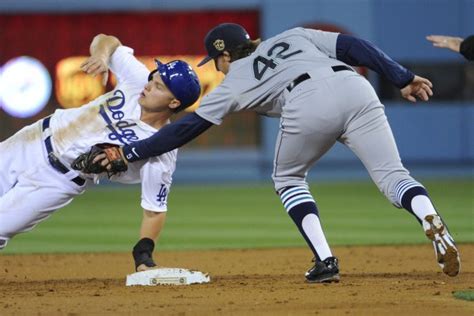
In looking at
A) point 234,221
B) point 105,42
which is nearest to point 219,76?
point 234,221

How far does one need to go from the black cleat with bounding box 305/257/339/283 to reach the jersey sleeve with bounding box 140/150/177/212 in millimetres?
1014

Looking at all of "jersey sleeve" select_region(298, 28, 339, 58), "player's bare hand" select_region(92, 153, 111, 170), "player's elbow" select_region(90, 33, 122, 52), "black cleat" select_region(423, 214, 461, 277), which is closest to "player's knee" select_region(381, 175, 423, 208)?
"black cleat" select_region(423, 214, 461, 277)

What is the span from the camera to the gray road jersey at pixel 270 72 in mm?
5961

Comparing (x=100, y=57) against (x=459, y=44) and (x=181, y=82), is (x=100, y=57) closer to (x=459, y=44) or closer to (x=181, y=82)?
(x=181, y=82)

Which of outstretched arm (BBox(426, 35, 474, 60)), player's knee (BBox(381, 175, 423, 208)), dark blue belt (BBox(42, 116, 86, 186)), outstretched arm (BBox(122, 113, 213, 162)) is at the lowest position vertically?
player's knee (BBox(381, 175, 423, 208))

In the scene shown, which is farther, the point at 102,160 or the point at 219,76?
the point at 219,76

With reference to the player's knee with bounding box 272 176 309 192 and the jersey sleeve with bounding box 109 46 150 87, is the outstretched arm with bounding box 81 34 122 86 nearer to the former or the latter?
the jersey sleeve with bounding box 109 46 150 87

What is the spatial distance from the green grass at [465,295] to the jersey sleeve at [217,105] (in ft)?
5.37

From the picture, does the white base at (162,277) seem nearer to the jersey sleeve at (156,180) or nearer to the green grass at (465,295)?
the jersey sleeve at (156,180)

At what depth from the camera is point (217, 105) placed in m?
5.93

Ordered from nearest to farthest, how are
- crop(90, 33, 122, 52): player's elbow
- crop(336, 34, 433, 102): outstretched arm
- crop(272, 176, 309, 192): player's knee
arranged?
1. crop(336, 34, 433, 102): outstretched arm
2. crop(272, 176, 309, 192): player's knee
3. crop(90, 33, 122, 52): player's elbow

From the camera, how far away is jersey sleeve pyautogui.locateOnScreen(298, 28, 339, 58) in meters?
6.25

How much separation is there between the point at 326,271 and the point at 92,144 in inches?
63.0

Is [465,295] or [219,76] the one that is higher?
[465,295]
